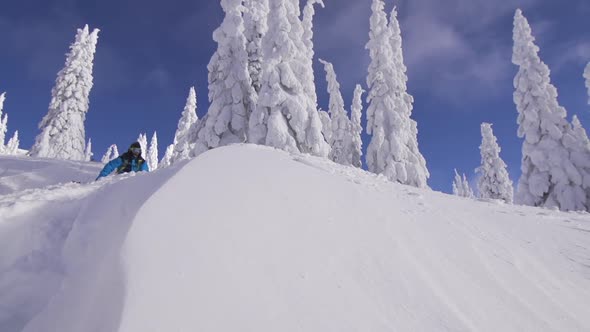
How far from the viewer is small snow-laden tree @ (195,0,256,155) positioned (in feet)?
52.3

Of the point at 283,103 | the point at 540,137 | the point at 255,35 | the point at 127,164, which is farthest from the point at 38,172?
the point at 540,137

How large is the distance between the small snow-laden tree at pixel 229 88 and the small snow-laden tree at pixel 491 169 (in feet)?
86.6

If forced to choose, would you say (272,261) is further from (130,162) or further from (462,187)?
(462,187)

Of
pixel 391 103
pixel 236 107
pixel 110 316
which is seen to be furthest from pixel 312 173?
pixel 391 103

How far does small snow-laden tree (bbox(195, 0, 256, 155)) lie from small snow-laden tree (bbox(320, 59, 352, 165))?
1311 cm

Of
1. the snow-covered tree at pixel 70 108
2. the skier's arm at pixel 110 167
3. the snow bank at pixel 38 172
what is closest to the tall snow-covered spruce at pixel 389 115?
the skier's arm at pixel 110 167

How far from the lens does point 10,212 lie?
3824mm

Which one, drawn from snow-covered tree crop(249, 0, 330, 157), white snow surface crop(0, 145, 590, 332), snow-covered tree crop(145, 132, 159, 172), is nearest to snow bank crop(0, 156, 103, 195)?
snow-covered tree crop(249, 0, 330, 157)

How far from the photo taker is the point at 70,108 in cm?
2433

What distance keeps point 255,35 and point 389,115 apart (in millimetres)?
9509

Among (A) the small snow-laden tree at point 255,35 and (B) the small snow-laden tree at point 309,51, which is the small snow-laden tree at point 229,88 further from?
(B) the small snow-laden tree at point 309,51

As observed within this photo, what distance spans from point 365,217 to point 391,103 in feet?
60.0

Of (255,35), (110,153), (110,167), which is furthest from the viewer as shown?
(110,153)

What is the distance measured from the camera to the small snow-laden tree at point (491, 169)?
102 feet
